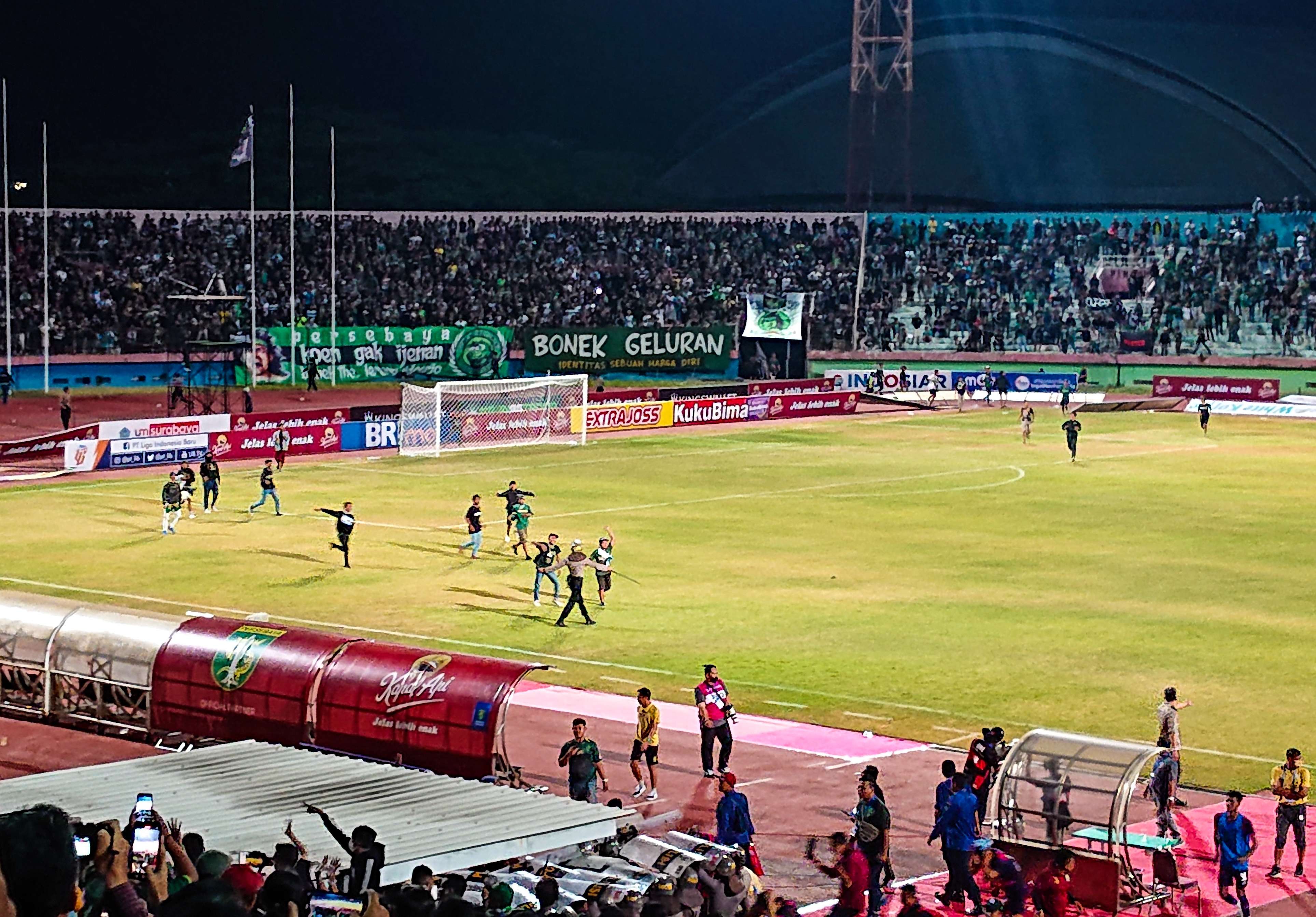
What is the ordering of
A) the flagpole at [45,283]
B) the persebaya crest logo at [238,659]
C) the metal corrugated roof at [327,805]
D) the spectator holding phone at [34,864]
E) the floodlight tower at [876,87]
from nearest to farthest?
the spectator holding phone at [34,864] → the metal corrugated roof at [327,805] → the persebaya crest logo at [238,659] → the flagpole at [45,283] → the floodlight tower at [876,87]

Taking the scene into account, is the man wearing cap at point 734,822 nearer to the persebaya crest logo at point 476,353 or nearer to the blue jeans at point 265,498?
the blue jeans at point 265,498

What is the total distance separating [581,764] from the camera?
21297 mm

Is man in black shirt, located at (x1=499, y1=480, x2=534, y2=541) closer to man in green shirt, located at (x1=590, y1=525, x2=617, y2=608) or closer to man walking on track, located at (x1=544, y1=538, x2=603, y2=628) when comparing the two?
man in green shirt, located at (x1=590, y1=525, x2=617, y2=608)

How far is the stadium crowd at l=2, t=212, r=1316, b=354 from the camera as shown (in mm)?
92938

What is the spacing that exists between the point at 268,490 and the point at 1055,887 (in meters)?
33.9

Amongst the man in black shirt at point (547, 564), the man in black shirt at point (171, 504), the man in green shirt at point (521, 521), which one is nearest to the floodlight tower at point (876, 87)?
the man in green shirt at point (521, 521)

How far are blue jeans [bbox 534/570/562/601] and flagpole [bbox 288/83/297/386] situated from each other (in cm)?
3737

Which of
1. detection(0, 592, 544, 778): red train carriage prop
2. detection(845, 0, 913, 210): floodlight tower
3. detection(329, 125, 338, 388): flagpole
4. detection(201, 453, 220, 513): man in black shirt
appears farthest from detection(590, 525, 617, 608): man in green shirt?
detection(845, 0, 913, 210): floodlight tower

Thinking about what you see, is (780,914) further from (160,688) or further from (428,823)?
(160,688)

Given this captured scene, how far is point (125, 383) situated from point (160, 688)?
6327 centimetres

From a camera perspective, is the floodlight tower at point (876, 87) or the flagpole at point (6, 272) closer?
the flagpole at point (6, 272)

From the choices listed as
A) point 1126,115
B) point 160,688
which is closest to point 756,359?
point 1126,115

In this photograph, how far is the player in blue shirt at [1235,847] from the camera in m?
18.5

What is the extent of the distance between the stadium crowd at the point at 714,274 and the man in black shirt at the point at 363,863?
75.7m
